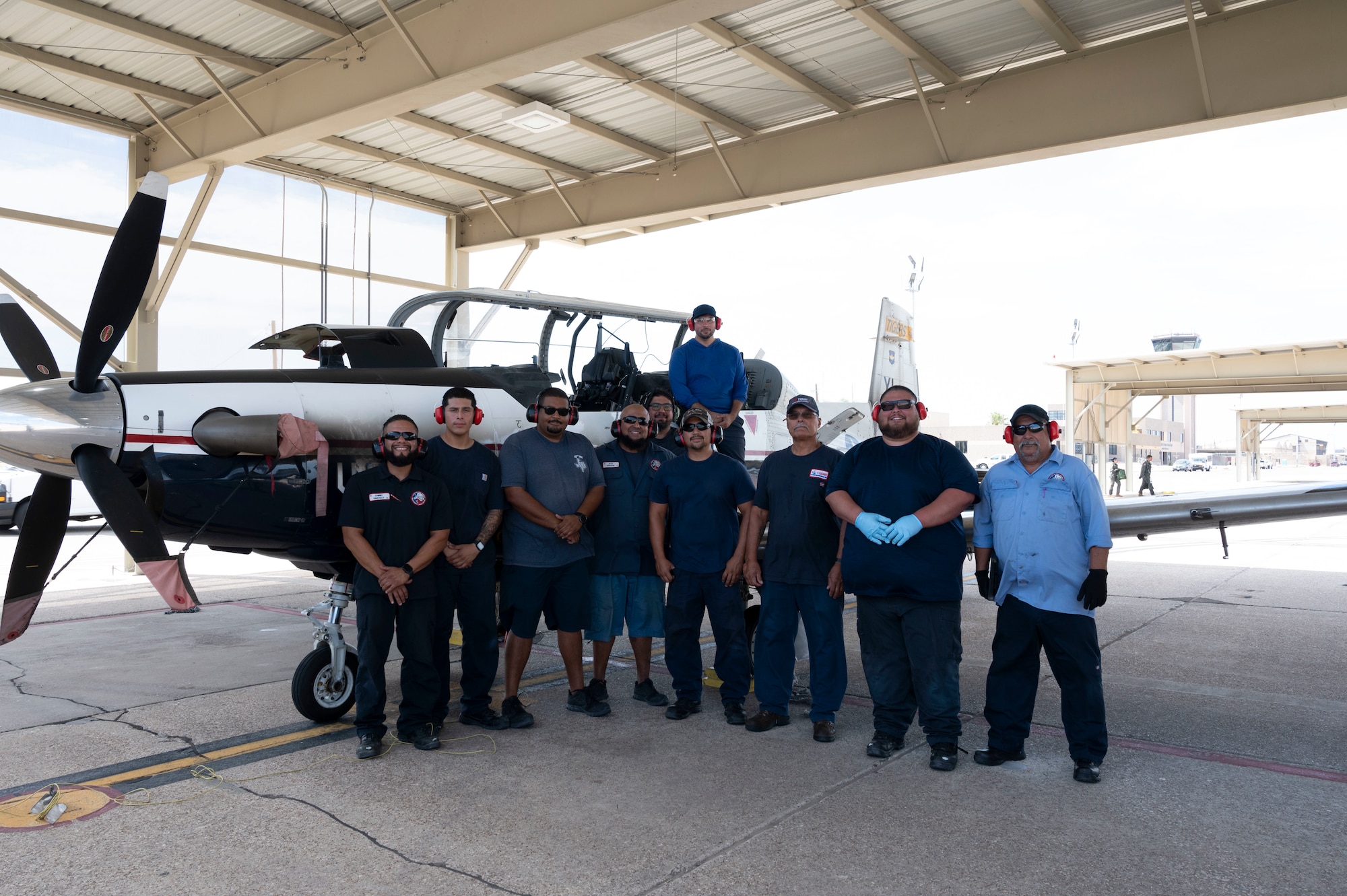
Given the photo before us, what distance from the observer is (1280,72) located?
7.89m

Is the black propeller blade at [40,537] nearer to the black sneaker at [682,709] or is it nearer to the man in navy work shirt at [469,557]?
the man in navy work shirt at [469,557]

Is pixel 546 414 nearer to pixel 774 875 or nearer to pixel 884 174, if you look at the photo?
pixel 774 875

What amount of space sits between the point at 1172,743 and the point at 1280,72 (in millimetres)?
6365

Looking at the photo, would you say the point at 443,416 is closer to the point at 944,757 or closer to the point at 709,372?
the point at 709,372

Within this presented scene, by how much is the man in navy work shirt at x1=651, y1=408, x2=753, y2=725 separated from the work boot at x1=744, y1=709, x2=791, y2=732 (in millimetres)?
161

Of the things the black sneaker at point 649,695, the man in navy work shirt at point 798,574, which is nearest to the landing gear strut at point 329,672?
the black sneaker at point 649,695

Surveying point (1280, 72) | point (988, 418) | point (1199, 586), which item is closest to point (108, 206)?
point (1280, 72)

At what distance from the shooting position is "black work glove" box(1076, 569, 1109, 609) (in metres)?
4.04

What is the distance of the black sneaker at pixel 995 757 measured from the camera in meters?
4.30

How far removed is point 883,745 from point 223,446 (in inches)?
144

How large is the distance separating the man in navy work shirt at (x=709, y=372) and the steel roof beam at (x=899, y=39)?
419 cm

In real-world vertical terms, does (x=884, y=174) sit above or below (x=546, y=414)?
above

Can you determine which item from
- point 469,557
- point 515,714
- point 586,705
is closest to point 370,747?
point 515,714

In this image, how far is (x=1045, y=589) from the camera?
422 centimetres
